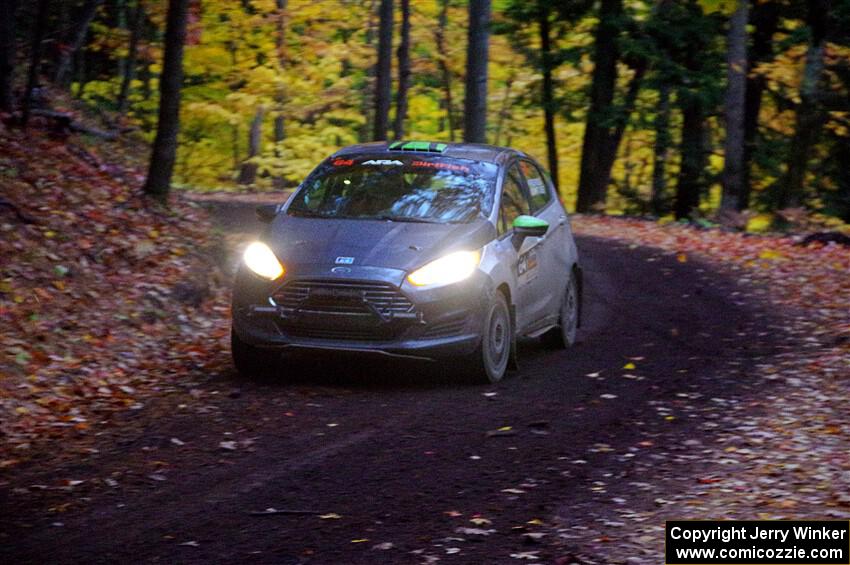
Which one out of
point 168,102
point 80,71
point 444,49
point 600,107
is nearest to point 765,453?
point 168,102

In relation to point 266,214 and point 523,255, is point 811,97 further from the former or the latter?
point 266,214

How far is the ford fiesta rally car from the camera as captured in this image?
9273 millimetres

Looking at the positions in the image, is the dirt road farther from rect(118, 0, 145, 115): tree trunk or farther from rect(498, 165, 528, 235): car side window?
rect(118, 0, 145, 115): tree trunk

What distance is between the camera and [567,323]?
12148 millimetres

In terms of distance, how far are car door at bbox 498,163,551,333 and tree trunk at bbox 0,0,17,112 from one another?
839 centimetres

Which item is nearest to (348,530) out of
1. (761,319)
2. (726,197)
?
(761,319)

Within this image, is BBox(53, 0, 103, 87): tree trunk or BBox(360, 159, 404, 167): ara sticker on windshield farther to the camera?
BBox(53, 0, 103, 87): tree trunk

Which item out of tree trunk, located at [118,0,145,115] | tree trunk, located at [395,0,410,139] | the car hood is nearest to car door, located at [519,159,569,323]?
the car hood

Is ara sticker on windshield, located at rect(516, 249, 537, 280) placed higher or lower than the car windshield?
lower

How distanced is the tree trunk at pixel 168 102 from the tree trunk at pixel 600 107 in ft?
50.6

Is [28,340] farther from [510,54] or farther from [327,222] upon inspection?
[510,54]

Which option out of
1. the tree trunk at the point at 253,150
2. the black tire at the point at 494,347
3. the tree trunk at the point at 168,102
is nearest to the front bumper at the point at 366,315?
the black tire at the point at 494,347

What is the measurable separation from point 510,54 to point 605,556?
101ft

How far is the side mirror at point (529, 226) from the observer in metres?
10.3
